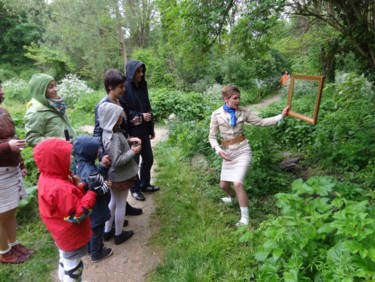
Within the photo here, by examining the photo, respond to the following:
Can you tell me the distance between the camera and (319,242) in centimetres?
235

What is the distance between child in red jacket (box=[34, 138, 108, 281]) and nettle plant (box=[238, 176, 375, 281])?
140 centimetres

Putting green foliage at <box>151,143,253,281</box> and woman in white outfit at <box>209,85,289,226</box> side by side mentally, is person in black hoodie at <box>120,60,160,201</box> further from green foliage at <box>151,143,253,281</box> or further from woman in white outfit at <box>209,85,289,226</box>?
woman in white outfit at <box>209,85,289,226</box>

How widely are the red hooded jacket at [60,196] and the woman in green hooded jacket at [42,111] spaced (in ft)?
2.56

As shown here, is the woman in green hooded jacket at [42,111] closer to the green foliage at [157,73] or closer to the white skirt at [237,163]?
the white skirt at [237,163]

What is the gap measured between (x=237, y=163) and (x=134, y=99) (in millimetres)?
1610

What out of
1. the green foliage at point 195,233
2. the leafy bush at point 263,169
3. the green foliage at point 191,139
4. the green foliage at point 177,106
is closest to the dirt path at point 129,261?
the green foliage at point 195,233

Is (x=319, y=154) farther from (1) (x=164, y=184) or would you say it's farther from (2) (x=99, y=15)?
(2) (x=99, y=15)

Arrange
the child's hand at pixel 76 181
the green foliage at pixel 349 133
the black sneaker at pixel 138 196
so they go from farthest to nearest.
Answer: the green foliage at pixel 349 133
the black sneaker at pixel 138 196
the child's hand at pixel 76 181

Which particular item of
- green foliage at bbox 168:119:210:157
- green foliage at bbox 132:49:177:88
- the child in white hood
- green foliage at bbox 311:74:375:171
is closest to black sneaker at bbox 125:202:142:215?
the child in white hood

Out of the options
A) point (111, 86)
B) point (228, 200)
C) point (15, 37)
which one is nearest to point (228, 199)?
point (228, 200)

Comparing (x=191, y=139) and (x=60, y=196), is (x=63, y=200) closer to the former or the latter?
(x=60, y=196)

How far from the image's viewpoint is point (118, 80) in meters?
3.20

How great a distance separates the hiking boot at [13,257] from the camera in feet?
10.4

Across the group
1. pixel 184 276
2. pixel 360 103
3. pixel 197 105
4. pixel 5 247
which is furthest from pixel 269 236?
pixel 197 105
